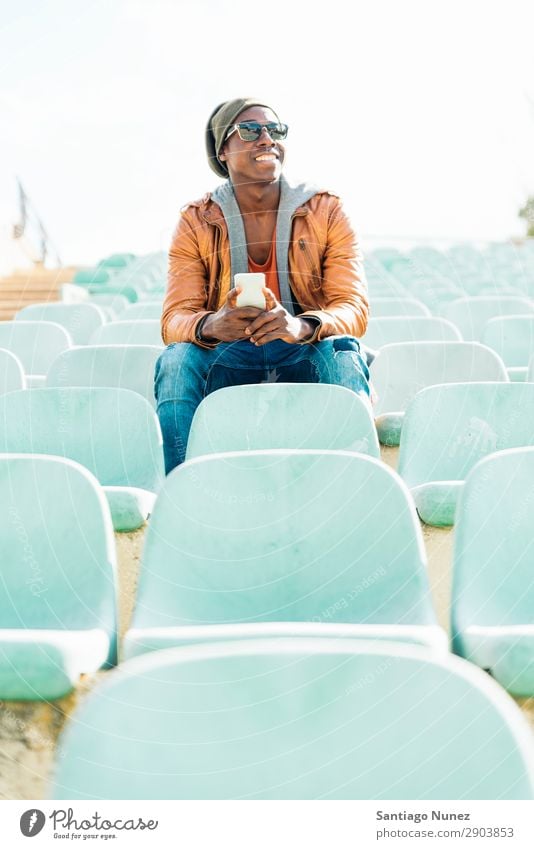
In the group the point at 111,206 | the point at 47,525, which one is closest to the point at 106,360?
the point at 111,206

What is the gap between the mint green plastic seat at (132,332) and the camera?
241 cm

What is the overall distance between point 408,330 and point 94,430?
3.70ft

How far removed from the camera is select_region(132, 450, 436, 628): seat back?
990 mm

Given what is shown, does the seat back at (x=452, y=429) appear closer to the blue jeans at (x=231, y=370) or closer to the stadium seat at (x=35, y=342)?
the blue jeans at (x=231, y=370)

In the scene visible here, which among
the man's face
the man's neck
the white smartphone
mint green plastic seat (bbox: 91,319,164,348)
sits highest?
the man's face

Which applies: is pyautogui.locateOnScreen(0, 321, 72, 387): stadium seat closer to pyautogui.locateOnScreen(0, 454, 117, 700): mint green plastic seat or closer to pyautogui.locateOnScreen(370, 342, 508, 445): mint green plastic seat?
pyautogui.locateOnScreen(370, 342, 508, 445): mint green plastic seat

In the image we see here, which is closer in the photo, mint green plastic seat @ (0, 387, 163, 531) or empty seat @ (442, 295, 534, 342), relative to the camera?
mint green plastic seat @ (0, 387, 163, 531)

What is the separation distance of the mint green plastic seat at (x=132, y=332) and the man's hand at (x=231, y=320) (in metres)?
0.80

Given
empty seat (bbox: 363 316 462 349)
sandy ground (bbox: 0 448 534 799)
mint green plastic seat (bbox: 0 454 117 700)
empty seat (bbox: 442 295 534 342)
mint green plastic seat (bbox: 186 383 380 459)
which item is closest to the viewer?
sandy ground (bbox: 0 448 534 799)

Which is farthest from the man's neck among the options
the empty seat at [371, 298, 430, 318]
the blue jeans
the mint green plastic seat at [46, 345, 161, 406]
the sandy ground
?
the sandy ground

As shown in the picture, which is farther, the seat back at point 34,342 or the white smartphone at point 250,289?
the seat back at point 34,342

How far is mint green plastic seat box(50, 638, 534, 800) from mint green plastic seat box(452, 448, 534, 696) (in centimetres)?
39

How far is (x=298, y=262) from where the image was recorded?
1.80 m

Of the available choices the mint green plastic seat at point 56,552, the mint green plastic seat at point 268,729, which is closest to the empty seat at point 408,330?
the mint green plastic seat at point 56,552
